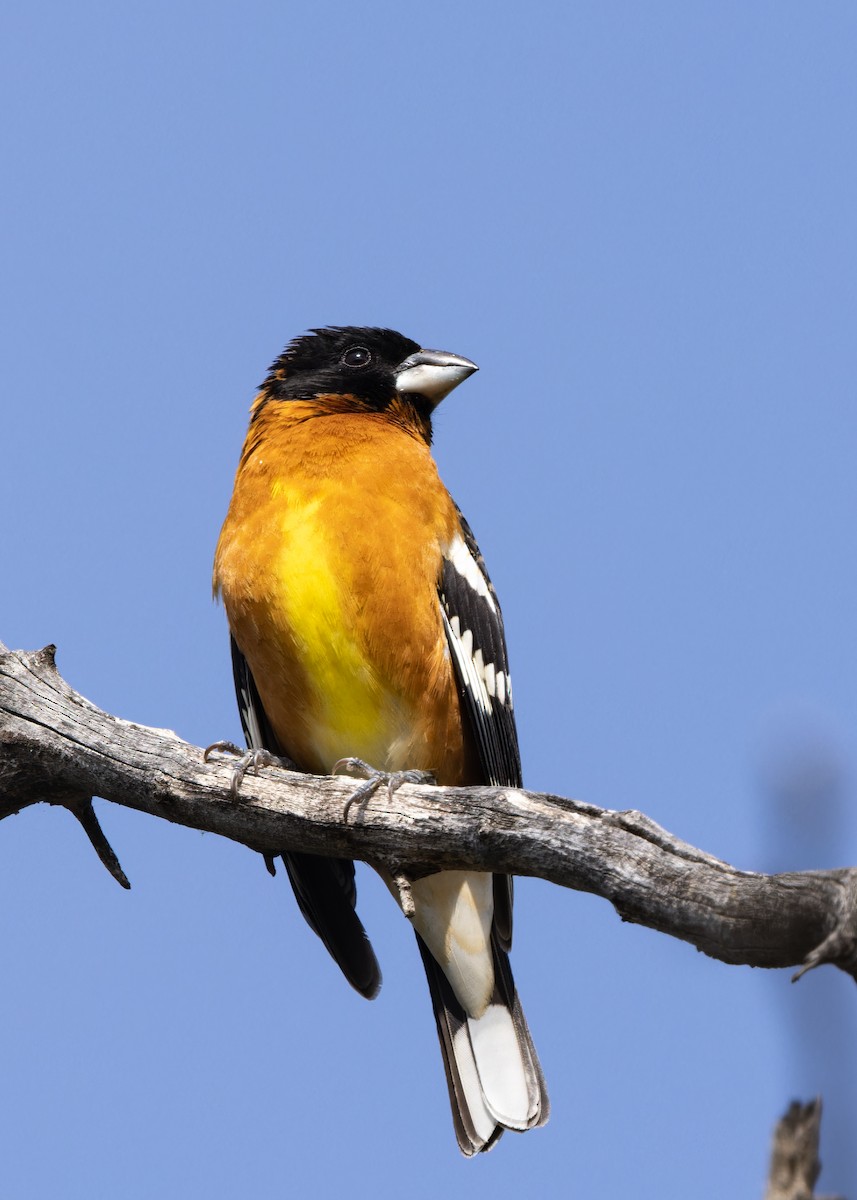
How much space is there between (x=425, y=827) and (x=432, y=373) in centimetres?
331

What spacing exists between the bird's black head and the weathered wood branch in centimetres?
238

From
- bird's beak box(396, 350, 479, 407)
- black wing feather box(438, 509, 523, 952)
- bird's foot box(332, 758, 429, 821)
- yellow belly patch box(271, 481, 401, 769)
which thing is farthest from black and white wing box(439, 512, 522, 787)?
bird's beak box(396, 350, 479, 407)

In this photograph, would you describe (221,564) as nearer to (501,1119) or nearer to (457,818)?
(457,818)

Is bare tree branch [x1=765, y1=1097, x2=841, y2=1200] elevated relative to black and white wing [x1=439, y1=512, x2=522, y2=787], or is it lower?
lower

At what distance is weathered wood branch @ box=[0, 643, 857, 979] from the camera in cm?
401

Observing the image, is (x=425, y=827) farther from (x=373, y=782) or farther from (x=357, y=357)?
(x=357, y=357)

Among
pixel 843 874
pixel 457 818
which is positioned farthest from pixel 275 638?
pixel 843 874

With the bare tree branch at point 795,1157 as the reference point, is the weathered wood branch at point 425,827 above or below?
above

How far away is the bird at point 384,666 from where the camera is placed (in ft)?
20.7

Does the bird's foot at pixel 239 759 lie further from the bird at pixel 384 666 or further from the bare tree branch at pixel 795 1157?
the bare tree branch at pixel 795 1157

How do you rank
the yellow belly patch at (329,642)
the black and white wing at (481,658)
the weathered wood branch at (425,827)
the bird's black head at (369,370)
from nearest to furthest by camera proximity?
1. the weathered wood branch at (425,827)
2. the yellow belly patch at (329,642)
3. the black and white wing at (481,658)
4. the bird's black head at (369,370)

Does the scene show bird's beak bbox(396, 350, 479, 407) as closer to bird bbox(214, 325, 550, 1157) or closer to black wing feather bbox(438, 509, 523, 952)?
bird bbox(214, 325, 550, 1157)

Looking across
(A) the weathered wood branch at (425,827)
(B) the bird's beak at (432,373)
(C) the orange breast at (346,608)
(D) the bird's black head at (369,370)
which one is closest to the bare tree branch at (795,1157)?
(A) the weathered wood branch at (425,827)

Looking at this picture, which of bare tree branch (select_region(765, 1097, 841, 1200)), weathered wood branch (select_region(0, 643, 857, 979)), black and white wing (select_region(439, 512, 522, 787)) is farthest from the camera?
black and white wing (select_region(439, 512, 522, 787))
